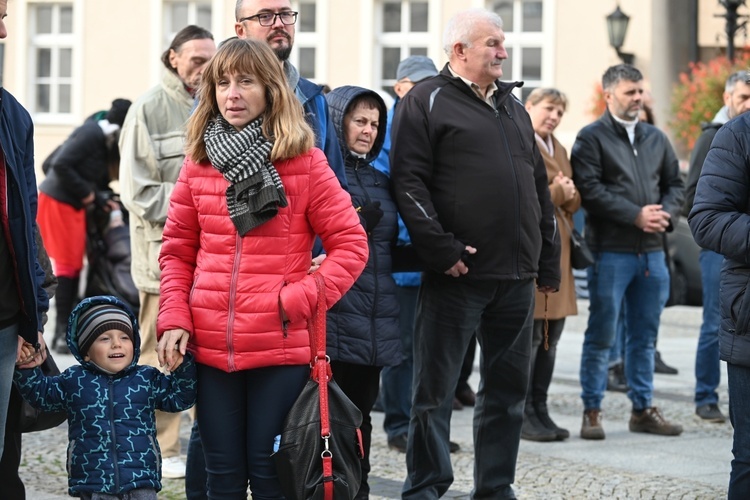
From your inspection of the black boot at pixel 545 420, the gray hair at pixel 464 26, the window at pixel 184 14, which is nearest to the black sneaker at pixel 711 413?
the black boot at pixel 545 420

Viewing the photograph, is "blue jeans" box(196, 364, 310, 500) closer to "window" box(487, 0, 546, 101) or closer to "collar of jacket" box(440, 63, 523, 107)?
"collar of jacket" box(440, 63, 523, 107)

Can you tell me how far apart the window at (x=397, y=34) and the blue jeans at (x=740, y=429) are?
740 inches

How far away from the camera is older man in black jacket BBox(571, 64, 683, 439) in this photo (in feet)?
27.5

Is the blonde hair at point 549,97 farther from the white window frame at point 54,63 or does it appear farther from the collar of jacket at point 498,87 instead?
the white window frame at point 54,63

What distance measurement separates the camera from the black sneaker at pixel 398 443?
7772 millimetres

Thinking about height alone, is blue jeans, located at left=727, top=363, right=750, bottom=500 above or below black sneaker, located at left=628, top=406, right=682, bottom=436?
above

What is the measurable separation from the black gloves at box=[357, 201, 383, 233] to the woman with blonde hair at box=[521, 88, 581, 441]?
7.51 ft

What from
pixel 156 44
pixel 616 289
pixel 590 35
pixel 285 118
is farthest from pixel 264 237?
pixel 156 44

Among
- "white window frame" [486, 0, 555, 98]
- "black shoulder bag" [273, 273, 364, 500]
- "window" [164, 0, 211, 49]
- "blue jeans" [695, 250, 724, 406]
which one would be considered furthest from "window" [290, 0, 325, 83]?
"black shoulder bag" [273, 273, 364, 500]

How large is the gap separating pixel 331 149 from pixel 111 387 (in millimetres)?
1299

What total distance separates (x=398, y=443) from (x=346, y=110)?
2.27 m

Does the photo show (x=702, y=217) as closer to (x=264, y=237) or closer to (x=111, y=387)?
(x=264, y=237)

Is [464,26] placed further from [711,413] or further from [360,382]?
[711,413]

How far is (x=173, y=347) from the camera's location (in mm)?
4746
